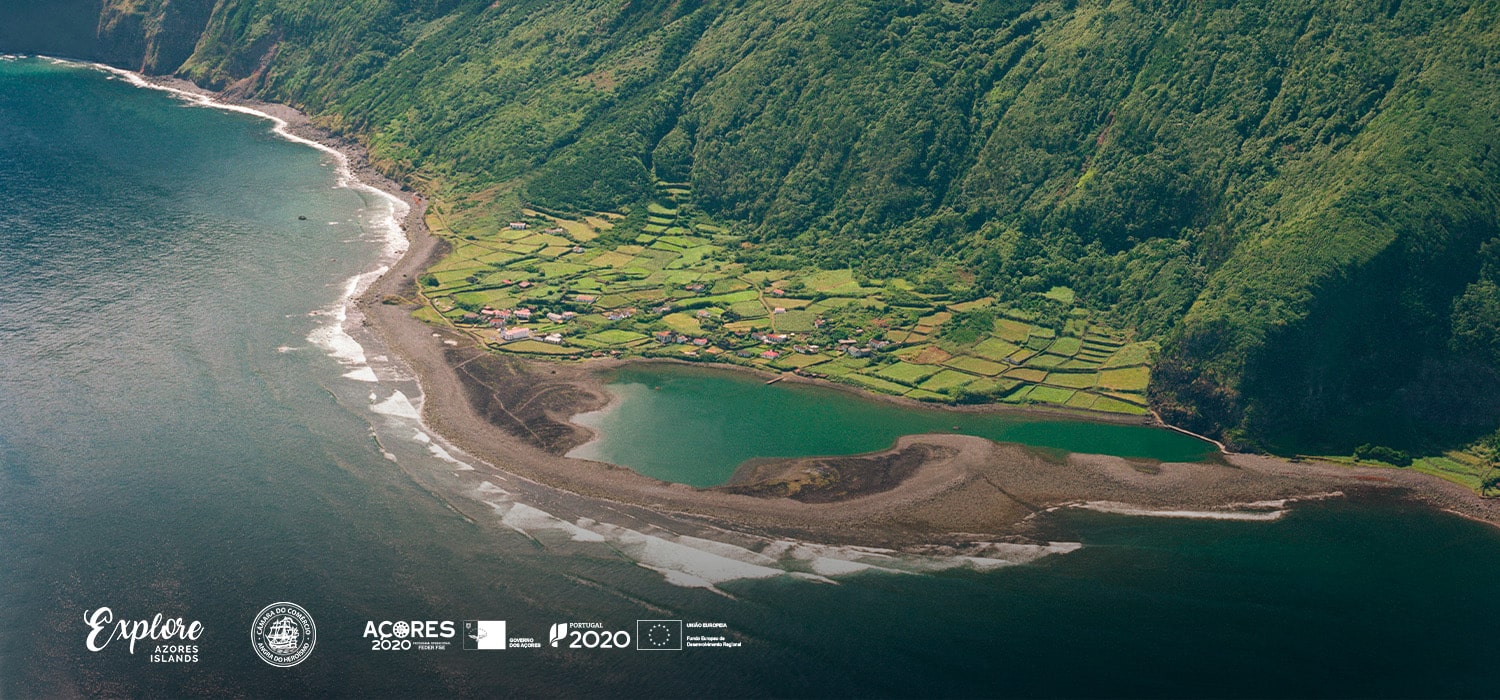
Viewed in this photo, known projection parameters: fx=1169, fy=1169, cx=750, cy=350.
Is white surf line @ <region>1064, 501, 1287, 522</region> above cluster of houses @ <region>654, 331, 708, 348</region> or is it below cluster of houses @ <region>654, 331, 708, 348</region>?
above

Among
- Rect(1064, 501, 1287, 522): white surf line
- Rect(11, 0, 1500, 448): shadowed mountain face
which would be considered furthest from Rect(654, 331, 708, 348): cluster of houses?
Rect(1064, 501, 1287, 522): white surf line

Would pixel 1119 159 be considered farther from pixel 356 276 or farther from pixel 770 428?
pixel 356 276

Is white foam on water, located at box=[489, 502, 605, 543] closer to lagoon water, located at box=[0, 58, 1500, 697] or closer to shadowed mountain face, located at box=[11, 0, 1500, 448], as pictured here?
lagoon water, located at box=[0, 58, 1500, 697]

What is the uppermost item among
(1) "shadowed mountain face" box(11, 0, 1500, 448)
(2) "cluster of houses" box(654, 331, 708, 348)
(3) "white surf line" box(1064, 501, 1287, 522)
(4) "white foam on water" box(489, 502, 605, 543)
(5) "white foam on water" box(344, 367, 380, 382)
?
(1) "shadowed mountain face" box(11, 0, 1500, 448)

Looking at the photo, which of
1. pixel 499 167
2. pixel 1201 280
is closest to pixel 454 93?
pixel 499 167

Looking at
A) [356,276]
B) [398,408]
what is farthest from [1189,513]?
[356,276]

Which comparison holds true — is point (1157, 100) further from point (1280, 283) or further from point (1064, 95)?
point (1280, 283)
